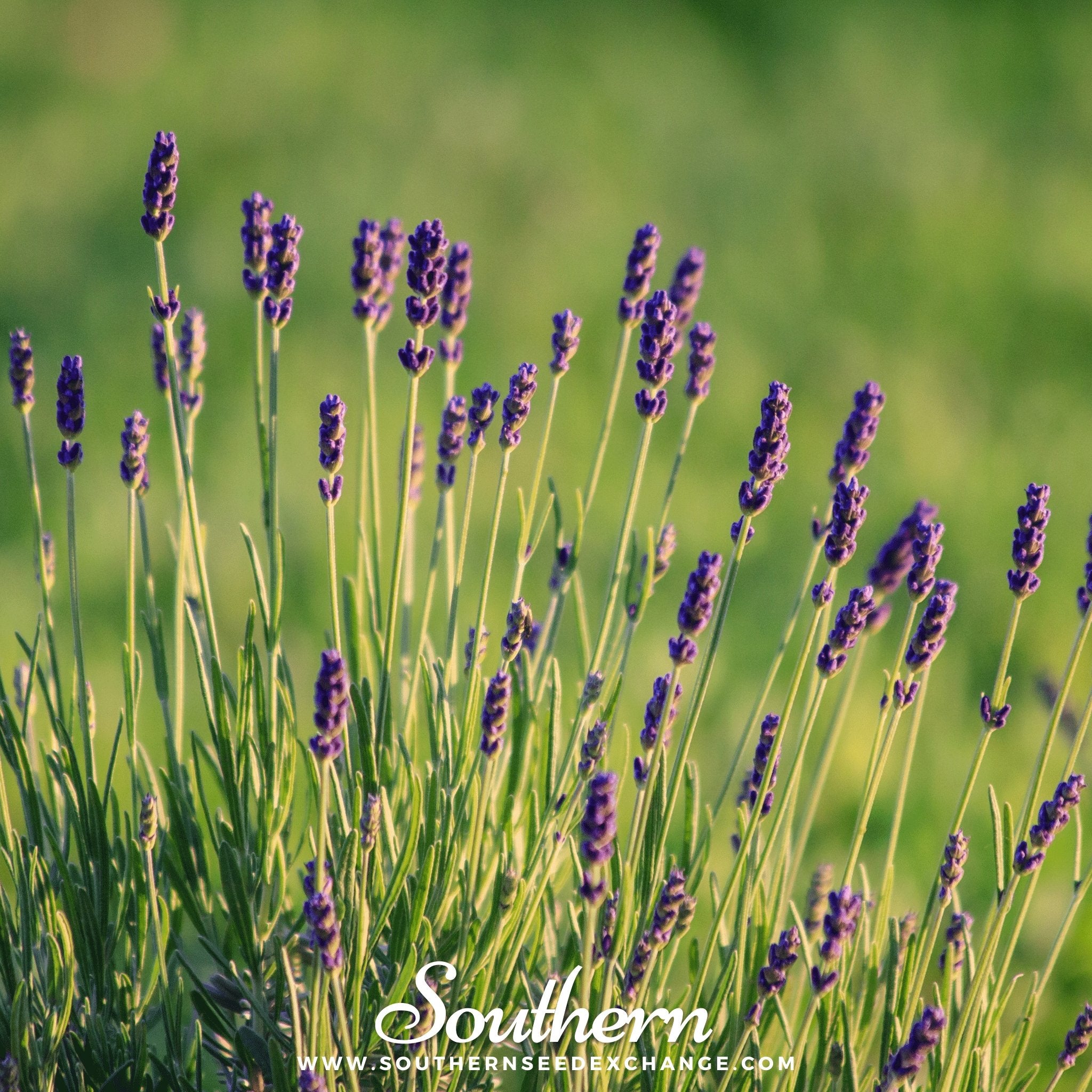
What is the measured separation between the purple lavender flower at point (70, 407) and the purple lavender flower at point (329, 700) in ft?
1.31

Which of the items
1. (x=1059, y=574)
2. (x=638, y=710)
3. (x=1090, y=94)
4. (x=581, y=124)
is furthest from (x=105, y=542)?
(x=1090, y=94)

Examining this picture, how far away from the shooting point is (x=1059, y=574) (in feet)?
10.3

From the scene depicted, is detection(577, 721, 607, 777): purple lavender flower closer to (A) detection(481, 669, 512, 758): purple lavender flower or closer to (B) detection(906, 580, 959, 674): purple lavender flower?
(A) detection(481, 669, 512, 758): purple lavender flower

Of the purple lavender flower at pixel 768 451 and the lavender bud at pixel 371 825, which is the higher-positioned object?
the purple lavender flower at pixel 768 451

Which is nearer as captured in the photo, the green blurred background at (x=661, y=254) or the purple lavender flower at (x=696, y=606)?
the purple lavender flower at (x=696, y=606)

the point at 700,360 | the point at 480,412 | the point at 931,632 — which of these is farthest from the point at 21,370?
the point at 931,632

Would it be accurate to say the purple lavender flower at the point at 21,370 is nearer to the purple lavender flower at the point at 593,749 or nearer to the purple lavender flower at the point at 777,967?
the purple lavender flower at the point at 593,749

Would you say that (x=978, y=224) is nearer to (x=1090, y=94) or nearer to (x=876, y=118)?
(x=876, y=118)

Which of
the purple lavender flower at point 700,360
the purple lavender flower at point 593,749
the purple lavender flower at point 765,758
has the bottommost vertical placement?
the purple lavender flower at point 765,758

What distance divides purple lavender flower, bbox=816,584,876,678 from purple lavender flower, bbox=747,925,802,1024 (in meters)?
0.25

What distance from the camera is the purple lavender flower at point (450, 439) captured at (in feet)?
4.32

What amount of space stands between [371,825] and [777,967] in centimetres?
41

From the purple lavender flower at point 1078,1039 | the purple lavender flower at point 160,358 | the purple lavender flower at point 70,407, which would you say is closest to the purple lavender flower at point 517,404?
the purple lavender flower at point 70,407

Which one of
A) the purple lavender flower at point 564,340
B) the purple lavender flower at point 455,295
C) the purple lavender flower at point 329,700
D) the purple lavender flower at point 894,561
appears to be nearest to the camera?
the purple lavender flower at point 329,700
